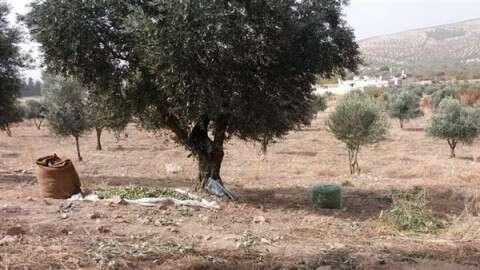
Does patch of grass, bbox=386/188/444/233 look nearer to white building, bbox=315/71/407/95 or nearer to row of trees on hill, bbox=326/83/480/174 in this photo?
row of trees on hill, bbox=326/83/480/174

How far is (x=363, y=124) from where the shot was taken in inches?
858

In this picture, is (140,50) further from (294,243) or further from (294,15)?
(294,243)

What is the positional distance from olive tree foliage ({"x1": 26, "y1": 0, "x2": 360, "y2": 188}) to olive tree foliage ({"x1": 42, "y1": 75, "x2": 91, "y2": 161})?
14404 mm

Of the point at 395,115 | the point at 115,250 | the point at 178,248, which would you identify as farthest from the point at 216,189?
the point at 395,115

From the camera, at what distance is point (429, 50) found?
427 ft

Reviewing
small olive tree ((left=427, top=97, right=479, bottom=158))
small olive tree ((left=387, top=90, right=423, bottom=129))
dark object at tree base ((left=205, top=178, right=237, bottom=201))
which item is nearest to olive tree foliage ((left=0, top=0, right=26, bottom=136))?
dark object at tree base ((left=205, top=178, right=237, bottom=201))

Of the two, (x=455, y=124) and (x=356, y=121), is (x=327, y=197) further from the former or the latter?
(x=455, y=124)

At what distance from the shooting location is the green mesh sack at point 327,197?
12.9m

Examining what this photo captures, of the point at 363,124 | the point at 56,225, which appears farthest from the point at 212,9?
the point at 363,124

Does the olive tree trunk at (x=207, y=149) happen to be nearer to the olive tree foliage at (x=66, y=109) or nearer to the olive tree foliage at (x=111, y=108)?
the olive tree foliage at (x=111, y=108)

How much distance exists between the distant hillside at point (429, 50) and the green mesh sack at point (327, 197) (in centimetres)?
9317

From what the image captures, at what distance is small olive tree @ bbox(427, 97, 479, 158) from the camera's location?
3020 centimetres

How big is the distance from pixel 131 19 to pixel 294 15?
3.88 m

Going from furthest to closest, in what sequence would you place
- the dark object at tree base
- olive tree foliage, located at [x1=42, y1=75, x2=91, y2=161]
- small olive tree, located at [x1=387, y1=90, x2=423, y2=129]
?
small olive tree, located at [x1=387, y1=90, x2=423, y2=129] < olive tree foliage, located at [x1=42, y1=75, x2=91, y2=161] < the dark object at tree base
